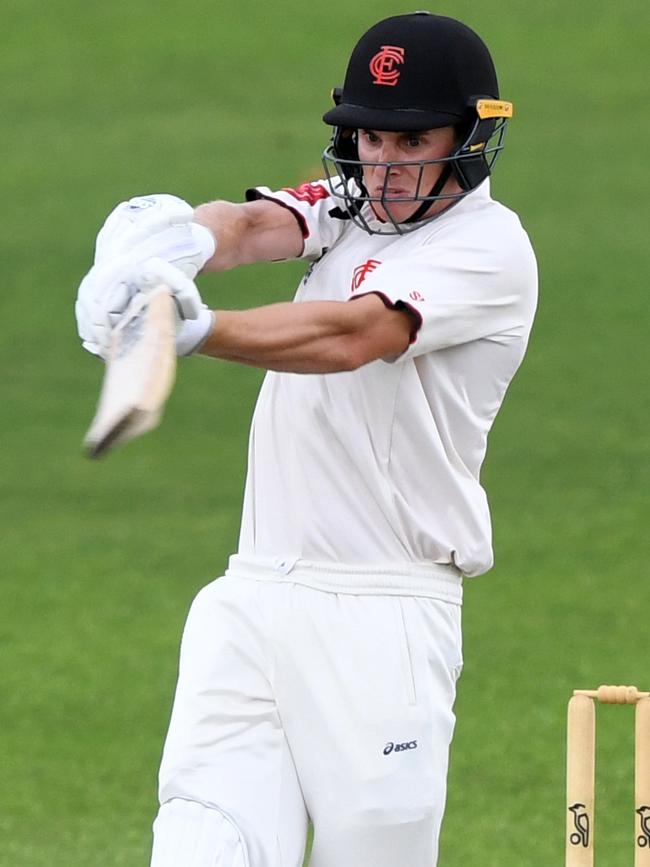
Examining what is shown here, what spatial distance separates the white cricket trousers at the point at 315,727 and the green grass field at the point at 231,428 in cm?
228

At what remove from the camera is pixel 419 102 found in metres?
4.24

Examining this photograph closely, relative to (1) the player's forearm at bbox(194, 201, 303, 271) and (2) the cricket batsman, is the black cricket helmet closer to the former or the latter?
(2) the cricket batsman

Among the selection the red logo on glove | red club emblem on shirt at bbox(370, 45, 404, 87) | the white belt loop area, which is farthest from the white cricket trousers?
red club emblem on shirt at bbox(370, 45, 404, 87)

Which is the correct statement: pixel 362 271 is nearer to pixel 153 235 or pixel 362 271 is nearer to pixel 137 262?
pixel 153 235

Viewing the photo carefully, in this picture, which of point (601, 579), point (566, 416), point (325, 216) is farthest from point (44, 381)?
point (325, 216)

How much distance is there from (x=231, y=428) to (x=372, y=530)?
7874 millimetres

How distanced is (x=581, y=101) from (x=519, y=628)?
411 inches

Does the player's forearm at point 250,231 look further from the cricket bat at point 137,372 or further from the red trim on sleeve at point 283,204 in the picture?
the cricket bat at point 137,372

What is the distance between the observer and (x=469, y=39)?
4359 millimetres

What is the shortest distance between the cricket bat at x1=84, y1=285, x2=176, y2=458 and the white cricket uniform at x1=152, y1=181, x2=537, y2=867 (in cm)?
64

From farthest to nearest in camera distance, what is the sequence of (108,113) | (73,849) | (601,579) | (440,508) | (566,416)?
(108,113) < (566,416) < (601,579) < (73,849) < (440,508)

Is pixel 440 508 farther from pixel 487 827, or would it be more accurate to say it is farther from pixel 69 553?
pixel 69 553

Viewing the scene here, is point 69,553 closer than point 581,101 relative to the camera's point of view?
Yes

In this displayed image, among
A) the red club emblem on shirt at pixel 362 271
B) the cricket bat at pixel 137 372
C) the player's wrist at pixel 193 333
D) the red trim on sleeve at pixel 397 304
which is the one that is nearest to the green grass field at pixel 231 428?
the red club emblem on shirt at pixel 362 271
